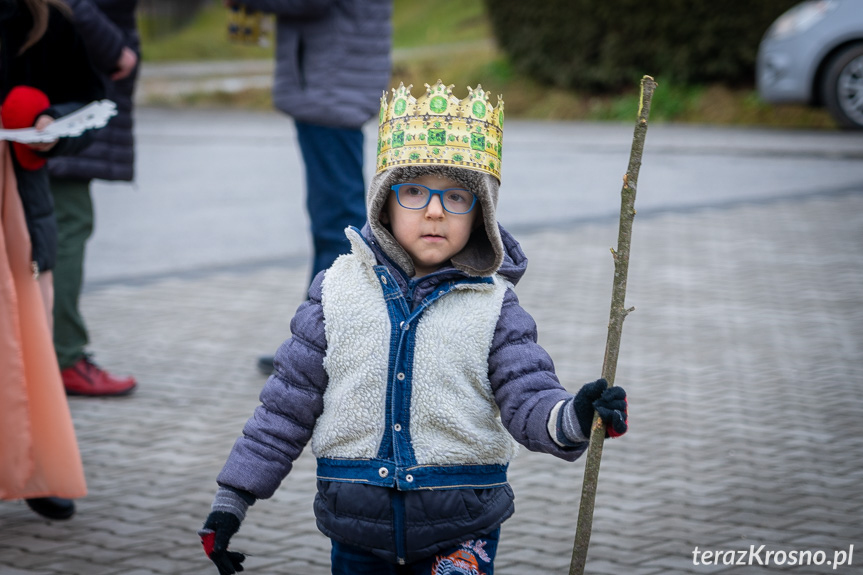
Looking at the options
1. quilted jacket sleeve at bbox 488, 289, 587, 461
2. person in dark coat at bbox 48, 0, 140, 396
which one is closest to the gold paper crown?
quilted jacket sleeve at bbox 488, 289, 587, 461

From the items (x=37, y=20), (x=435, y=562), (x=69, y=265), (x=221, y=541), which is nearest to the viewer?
(x=221, y=541)

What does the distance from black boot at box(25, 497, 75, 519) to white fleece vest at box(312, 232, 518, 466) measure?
5.53 feet

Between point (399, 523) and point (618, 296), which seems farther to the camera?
point (399, 523)

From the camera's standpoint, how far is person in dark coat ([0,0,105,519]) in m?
4.05

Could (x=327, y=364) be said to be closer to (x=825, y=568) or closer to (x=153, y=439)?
(x=825, y=568)

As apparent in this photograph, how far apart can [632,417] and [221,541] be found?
2888 mm

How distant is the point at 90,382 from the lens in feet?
17.8

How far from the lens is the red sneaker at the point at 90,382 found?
A: 17.7 feet

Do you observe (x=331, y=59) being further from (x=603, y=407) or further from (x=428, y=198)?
(x=603, y=407)

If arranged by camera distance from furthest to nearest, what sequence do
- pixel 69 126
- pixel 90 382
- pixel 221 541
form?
pixel 90 382, pixel 69 126, pixel 221 541

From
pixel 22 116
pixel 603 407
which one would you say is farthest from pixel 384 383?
pixel 22 116

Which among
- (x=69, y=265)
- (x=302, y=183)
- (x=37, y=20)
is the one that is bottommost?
(x=302, y=183)

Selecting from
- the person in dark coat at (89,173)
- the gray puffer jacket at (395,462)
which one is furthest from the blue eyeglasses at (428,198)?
the person in dark coat at (89,173)

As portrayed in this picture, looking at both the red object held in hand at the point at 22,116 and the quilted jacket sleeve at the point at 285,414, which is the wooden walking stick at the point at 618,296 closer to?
the quilted jacket sleeve at the point at 285,414
